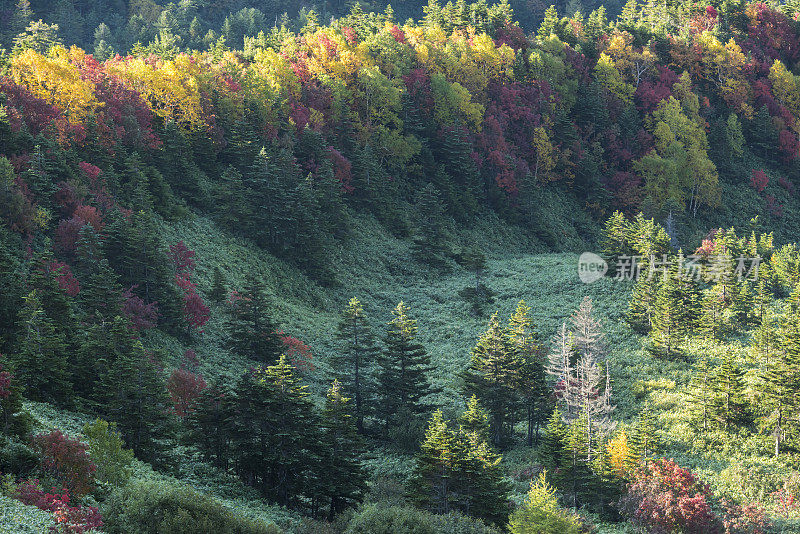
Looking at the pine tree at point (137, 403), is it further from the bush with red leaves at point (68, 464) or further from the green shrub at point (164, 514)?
the green shrub at point (164, 514)

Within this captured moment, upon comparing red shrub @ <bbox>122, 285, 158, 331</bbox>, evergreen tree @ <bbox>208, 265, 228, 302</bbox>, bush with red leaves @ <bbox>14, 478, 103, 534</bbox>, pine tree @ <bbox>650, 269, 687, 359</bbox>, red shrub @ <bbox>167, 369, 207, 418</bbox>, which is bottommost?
bush with red leaves @ <bbox>14, 478, 103, 534</bbox>

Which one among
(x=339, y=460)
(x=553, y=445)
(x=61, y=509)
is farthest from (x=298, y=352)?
(x=61, y=509)

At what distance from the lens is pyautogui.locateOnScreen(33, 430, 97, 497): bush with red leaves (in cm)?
2659

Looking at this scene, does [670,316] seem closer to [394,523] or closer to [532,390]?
[532,390]

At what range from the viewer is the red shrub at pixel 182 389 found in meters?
43.2

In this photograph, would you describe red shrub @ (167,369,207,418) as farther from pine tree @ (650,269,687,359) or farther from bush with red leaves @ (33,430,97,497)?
pine tree @ (650,269,687,359)

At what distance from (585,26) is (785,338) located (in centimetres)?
8462

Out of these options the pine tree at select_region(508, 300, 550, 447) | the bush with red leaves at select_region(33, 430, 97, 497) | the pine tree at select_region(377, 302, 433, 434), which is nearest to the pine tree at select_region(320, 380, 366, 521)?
the pine tree at select_region(377, 302, 433, 434)

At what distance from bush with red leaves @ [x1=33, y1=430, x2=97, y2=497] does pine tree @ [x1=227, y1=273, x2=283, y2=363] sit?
25.7m

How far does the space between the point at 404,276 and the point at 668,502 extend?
45511 mm

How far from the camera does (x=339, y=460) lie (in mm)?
35719

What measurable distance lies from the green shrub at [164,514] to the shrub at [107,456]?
1814 millimetres

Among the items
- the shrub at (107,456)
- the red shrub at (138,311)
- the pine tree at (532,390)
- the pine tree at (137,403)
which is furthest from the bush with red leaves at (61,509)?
the pine tree at (532,390)

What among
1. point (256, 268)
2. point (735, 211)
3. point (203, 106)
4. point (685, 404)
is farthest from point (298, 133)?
point (735, 211)
